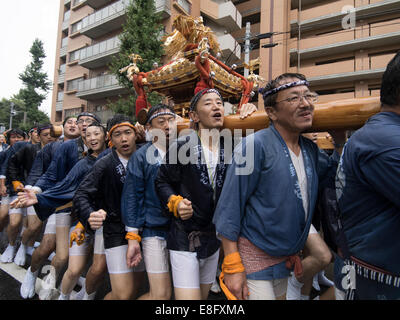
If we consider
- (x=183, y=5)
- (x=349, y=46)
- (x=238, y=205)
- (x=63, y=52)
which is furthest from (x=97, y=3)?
(x=238, y=205)

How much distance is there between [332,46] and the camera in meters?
17.0

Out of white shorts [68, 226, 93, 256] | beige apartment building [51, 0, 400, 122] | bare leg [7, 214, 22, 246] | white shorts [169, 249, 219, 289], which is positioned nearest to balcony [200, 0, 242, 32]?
beige apartment building [51, 0, 400, 122]

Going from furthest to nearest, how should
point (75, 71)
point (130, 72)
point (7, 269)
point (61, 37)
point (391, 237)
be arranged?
point (61, 37) < point (75, 71) < point (130, 72) < point (7, 269) < point (391, 237)

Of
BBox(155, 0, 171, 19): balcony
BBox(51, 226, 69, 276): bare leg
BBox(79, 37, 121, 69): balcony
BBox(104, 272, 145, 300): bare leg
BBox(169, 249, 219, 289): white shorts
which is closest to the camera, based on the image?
BBox(169, 249, 219, 289): white shorts

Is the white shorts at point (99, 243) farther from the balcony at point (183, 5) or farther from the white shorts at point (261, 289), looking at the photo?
the balcony at point (183, 5)

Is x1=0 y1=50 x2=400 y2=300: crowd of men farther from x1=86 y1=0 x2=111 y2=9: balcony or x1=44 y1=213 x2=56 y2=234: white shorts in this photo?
x1=86 y1=0 x2=111 y2=9: balcony

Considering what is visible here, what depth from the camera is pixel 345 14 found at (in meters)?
17.0

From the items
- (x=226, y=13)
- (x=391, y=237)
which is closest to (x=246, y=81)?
(x=391, y=237)

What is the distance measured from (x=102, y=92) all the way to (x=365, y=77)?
1845 cm

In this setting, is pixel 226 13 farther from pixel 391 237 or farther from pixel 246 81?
pixel 391 237

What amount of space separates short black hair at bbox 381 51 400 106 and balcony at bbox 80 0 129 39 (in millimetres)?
19340

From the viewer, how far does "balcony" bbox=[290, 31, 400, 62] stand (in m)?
15.6

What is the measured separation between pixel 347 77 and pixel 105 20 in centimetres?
1775
